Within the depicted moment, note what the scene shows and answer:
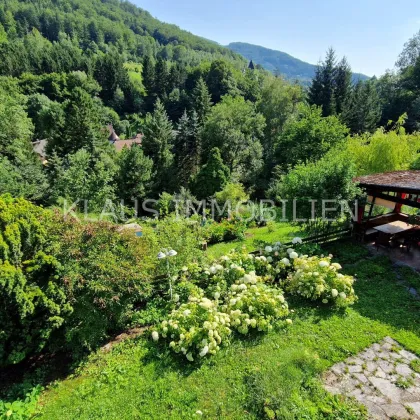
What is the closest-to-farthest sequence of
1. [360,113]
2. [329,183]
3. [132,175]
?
[329,183] < [132,175] < [360,113]

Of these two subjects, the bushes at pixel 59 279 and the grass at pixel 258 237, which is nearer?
the bushes at pixel 59 279

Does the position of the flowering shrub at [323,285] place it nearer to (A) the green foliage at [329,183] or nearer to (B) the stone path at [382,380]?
(B) the stone path at [382,380]

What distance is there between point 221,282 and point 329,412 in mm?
3595

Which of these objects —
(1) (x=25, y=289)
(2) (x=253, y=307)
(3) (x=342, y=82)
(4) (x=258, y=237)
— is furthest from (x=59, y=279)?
(3) (x=342, y=82)

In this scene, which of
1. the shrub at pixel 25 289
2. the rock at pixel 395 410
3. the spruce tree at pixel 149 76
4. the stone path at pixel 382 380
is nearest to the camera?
the rock at pixel 395 410

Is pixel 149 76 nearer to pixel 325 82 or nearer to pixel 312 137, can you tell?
pixel 325 82

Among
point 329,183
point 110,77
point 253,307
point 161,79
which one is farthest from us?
point 110,77

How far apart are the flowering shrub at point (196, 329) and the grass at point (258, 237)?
14.0ft

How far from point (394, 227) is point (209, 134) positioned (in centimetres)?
1878

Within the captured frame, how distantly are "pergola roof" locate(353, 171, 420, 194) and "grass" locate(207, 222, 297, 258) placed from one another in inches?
142

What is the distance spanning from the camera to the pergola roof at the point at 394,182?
26.8 ft

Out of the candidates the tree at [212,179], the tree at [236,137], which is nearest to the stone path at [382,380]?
the tree at [212,179]

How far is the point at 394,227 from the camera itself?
9.93 meters

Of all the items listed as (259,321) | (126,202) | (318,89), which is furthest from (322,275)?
(318,89)
